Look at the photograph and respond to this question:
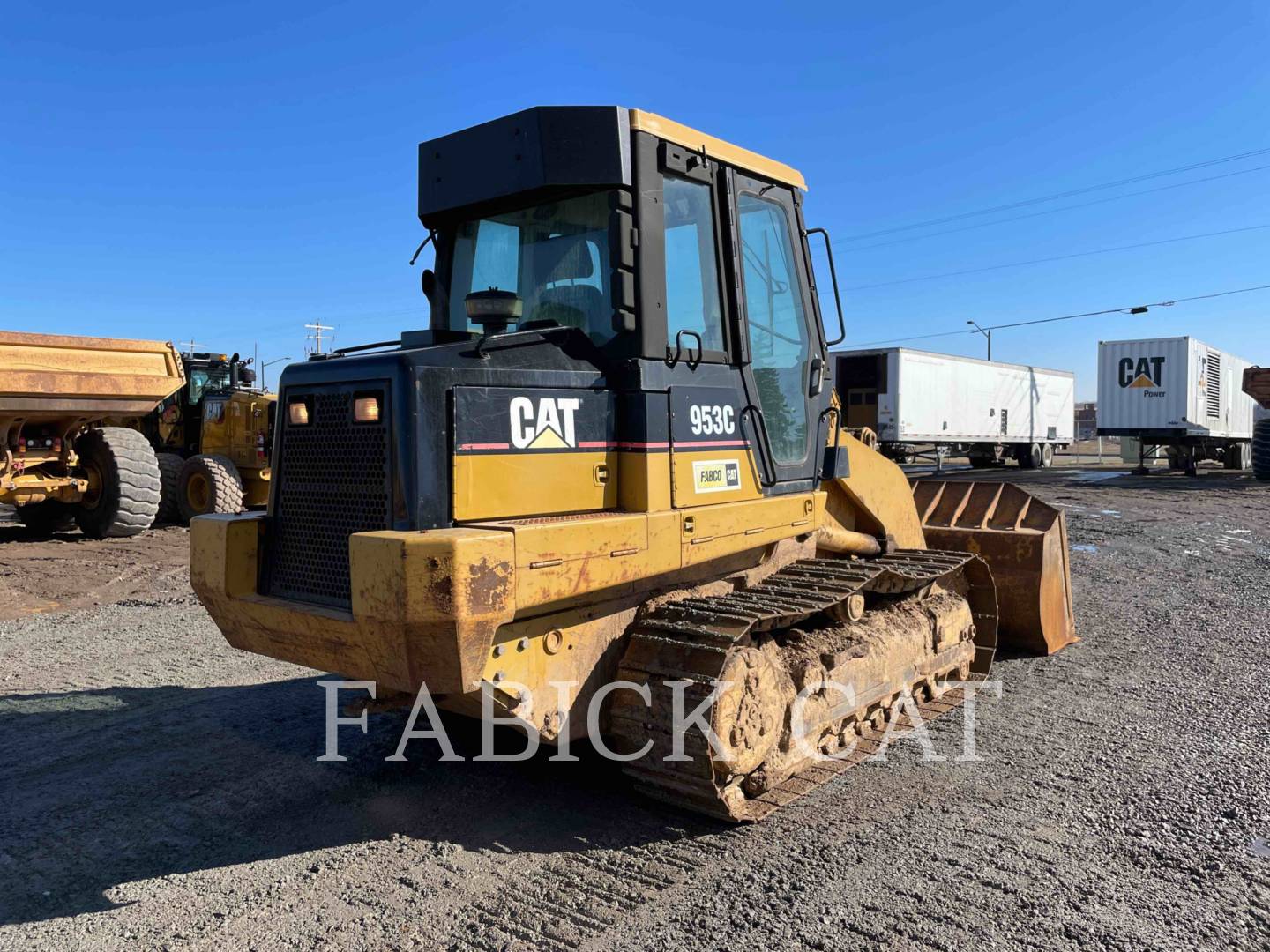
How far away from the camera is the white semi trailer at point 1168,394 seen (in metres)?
24.5

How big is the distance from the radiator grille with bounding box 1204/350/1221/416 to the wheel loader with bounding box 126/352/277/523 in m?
23.6

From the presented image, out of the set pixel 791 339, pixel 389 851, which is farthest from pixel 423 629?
pixel 791 339

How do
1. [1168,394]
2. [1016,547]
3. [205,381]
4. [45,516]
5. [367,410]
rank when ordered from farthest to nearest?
1. [1168,394]
2. [205,381]
3. [45,516]
4. [1016,547]
5. [367,410]

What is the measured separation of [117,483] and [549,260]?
403 inches

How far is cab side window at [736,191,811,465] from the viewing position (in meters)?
4.54

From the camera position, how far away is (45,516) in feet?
43.1

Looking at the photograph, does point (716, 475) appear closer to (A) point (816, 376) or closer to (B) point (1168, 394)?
(A) point (816, 376)

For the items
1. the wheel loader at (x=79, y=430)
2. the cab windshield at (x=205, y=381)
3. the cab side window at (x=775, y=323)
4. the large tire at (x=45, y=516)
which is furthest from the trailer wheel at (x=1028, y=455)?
the cab side window at (x=775, y=323)

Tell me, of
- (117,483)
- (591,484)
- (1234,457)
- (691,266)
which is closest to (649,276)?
(691,266)

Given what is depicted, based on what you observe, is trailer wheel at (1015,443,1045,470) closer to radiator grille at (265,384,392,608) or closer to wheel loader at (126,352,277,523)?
wheel loader at (126,352,277,523)

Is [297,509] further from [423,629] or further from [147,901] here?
[147,901]

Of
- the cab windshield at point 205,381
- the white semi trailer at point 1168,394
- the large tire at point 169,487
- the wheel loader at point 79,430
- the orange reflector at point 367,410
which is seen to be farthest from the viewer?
the white semi trailer at point 1168,394

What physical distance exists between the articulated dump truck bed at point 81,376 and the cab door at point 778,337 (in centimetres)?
966

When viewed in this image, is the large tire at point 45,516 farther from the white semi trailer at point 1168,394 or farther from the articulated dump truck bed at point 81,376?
the white semi trailer at point 1168,394
